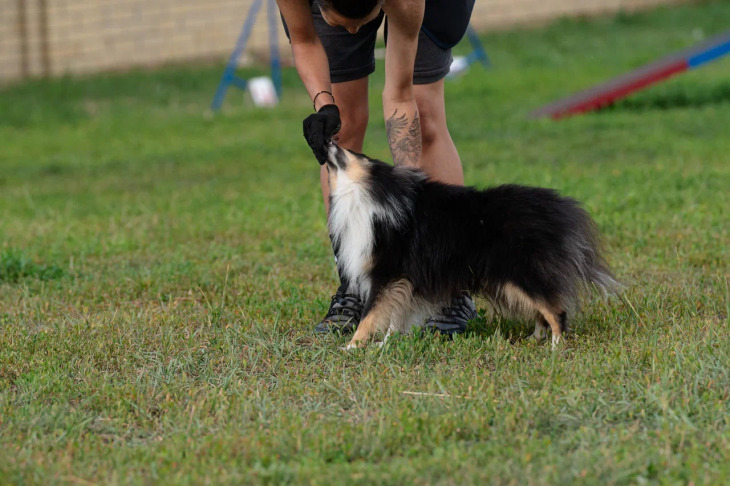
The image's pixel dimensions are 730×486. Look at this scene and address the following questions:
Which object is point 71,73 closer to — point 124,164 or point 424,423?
point 124,164

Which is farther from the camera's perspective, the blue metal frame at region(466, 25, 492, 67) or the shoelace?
the blue metal frame at region(466, 25, 492, 67)

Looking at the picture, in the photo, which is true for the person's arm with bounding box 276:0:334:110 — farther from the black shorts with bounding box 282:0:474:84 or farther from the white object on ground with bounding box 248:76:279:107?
the white object on ground with bounding box 248:76:279:107

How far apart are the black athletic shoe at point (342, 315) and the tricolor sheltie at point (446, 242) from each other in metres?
0.27

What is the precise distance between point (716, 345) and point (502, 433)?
3.58ft

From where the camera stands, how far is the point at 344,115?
434cm

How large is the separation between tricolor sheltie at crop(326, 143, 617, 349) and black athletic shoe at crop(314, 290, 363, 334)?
0.88 feet

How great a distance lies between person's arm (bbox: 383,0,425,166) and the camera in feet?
12.0

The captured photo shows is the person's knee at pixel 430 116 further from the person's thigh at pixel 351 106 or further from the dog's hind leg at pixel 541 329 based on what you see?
the dog's hind leg at pixel 541 329

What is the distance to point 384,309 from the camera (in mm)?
3734

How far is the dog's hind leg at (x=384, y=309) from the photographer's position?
3.72 m

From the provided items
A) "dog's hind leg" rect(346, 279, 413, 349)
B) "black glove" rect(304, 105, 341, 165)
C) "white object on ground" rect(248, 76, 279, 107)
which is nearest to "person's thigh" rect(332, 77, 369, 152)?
"black glove" rect(304, 105, 341, 165)

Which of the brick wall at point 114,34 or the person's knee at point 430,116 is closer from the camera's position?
the person's knee at point 430,116

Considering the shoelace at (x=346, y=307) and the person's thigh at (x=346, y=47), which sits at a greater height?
the person's thigh at (x=346, y=47)

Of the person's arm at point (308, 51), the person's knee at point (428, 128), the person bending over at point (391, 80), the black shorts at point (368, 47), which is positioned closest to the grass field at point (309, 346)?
the person bending over at point (391, 80)
